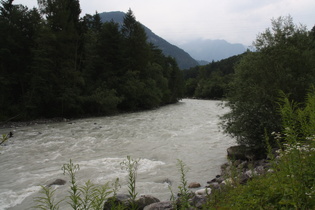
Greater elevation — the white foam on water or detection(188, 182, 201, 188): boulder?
the white foam on water

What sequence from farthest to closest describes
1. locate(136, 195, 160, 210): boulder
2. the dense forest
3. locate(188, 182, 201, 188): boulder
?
1. the dense forest
2. locate(188, 182, 201, 188): boulder
3. locate(136, 195, 160, 210): boulder

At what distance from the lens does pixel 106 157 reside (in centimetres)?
1214

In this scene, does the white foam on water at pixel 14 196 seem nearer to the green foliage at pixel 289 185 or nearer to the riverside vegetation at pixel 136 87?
the riverside vegetation at pixel 136 87

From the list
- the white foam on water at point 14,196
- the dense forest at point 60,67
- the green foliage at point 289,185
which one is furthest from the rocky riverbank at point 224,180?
the dense forest at point 60,67

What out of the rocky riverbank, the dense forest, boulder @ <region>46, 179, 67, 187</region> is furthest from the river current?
the dense forest

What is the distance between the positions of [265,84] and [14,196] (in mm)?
12254

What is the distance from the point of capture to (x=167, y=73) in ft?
191

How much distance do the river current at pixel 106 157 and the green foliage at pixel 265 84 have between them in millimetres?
1735

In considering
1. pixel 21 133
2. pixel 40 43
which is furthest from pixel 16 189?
pixel 40 43

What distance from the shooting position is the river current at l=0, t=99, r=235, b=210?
8605mm

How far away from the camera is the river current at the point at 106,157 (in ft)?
28.2

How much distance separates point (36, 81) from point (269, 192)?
27.3 m

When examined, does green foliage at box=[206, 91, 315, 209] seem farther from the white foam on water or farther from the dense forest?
Result: the dense forest

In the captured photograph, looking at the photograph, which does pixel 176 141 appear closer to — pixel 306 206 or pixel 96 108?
pixel 306 206
